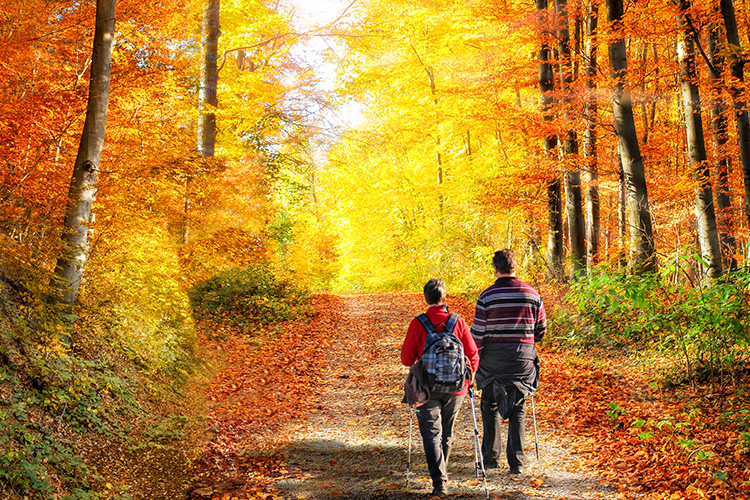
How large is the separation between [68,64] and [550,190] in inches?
432

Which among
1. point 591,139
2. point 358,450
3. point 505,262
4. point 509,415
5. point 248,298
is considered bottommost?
point 358,450

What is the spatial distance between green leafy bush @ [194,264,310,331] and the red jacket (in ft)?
26.9

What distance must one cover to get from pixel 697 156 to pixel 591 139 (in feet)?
9.25

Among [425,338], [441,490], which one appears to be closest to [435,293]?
[425,338]

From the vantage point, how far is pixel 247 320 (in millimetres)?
12617

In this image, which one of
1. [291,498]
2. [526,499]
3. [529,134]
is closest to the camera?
[526,499]

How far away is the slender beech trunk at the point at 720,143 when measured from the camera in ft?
29.8

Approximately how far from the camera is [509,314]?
16.0ft

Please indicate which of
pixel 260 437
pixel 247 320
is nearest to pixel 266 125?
pixel 247 320

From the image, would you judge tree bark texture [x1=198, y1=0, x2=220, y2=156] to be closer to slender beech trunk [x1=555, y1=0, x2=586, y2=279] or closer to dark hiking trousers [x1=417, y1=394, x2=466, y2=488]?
slender beech trunk [x1=555, y1=0, x2=586, y2=279]

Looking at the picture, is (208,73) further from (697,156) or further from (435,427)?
(435,427)

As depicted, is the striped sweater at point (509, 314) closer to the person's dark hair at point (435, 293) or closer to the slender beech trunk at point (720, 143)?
the person's dark hair at point (435, 293)

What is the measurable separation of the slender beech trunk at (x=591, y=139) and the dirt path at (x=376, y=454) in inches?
206

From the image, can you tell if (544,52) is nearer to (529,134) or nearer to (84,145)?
(529,134)
